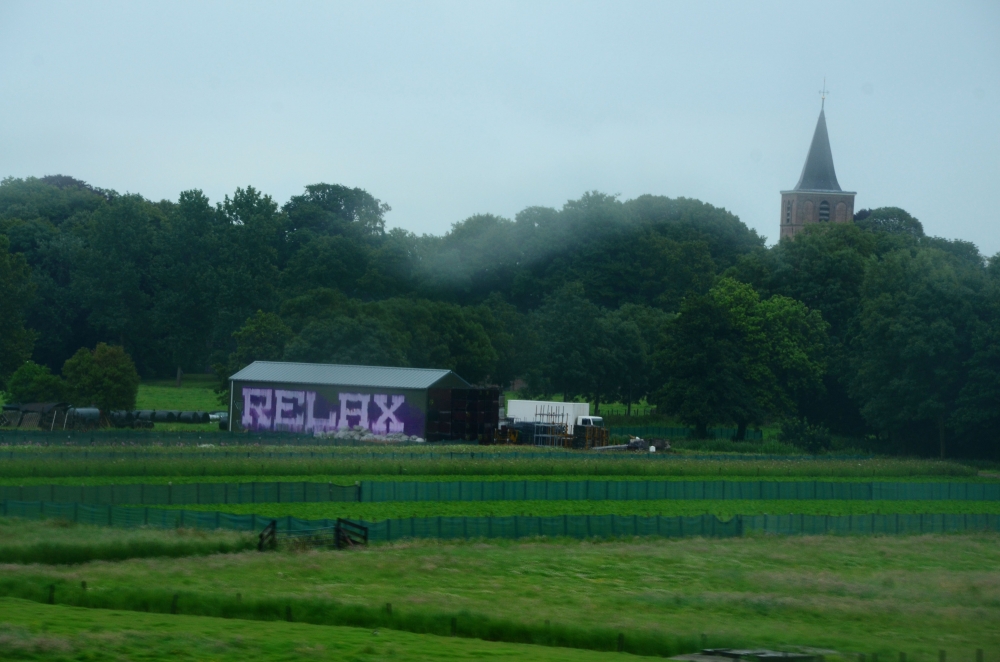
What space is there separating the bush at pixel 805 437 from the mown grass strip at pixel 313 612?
55.9m

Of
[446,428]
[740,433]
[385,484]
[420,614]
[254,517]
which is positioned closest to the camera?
[420,614]

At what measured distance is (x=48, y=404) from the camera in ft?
255

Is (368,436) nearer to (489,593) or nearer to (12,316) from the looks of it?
(12,316)

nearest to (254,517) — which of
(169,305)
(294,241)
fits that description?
(169,305)

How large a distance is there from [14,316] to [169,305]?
55.1 feet

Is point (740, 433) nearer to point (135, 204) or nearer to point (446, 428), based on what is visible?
point (446, 428)

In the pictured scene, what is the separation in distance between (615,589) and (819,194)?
132750 millimetres

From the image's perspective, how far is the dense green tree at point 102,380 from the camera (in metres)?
80.3

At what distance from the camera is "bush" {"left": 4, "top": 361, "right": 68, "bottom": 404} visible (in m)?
80.4

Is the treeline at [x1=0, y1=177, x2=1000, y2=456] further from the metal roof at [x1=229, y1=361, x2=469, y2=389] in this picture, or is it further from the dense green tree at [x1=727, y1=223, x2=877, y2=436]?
the metal roof at [x1=229, y1=361, x2=469, y2=389]

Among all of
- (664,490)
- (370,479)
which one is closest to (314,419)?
(370,479)

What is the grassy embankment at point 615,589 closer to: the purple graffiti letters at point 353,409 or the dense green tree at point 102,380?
the purple graffiti letters at point 353,409

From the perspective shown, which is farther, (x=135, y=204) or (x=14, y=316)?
(x=135, y=204)

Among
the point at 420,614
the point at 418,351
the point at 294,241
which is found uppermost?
the point at 294,241
